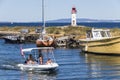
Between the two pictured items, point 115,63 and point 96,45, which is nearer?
point 115,63

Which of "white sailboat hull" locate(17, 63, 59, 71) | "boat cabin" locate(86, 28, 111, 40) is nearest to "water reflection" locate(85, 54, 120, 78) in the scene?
"boat cabin" locate(86, 28, 111, 40)

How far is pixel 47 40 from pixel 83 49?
12333mm

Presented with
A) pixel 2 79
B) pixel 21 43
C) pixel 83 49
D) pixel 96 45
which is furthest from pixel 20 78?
pixel 21 43

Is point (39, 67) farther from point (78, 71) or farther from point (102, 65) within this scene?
point (102, 65)

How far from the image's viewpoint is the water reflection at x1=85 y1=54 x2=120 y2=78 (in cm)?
4503

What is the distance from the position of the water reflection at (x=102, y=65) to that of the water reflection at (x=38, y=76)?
3.65m

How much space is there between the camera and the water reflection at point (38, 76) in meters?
42.1

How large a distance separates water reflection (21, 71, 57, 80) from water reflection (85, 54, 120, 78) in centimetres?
365

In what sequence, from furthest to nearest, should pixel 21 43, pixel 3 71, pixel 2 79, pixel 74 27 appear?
pixel 74 27
pixel 21 43
pixel 3 71
pixel 2 79

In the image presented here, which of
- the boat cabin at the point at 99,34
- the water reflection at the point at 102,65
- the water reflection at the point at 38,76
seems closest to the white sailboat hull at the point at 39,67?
the water reflection at the point at 38,76

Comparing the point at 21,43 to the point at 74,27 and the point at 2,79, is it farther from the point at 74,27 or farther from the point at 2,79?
the point at 2,79

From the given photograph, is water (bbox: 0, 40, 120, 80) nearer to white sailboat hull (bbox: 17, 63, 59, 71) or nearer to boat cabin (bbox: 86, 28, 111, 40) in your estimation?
white sailboat hull (bbox: 17, 63, 59, 71)

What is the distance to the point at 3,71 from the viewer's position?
47875 millimetres

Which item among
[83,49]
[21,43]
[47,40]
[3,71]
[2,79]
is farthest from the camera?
[21,43]
